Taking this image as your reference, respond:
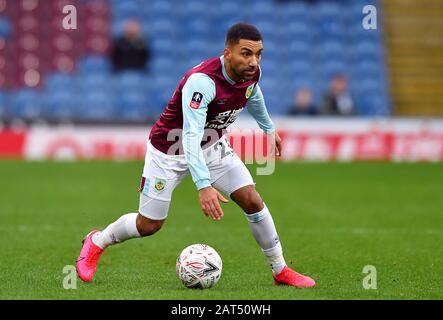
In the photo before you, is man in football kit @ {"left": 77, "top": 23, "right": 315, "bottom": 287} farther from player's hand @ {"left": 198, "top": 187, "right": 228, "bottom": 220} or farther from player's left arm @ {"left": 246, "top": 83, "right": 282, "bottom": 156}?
player's hand @ {"left": 198, "top": 187, "right": 228, "bottom": 220}

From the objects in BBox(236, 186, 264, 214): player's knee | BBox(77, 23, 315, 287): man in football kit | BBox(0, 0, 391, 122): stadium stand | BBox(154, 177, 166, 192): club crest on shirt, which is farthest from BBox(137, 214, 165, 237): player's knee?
BBox(0, 0, 391, 122): stadium stand

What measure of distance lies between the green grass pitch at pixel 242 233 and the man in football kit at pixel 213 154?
33cm

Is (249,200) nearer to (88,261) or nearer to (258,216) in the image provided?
(258,216)

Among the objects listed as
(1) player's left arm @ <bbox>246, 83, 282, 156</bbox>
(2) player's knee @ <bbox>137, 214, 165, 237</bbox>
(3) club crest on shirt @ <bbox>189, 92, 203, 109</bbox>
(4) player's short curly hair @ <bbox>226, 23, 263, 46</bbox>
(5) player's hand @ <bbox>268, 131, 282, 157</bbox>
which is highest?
(4) player's short curly hair @ <bbox>226, 23, 263, 46</bbox>

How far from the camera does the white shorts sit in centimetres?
740

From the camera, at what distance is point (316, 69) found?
24547 millimetres

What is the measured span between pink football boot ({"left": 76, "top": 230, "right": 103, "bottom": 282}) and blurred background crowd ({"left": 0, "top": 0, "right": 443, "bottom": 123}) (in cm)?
1475

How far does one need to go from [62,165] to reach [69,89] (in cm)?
469

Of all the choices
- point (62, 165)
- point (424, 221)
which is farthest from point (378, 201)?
point (62, 165)

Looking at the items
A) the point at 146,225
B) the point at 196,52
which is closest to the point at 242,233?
the point at 146,225

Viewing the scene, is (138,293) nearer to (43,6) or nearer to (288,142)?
(288,142)

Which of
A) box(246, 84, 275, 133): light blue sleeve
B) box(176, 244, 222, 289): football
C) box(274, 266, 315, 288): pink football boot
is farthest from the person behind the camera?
box(246, 84, 275, 133): light blue sleeve

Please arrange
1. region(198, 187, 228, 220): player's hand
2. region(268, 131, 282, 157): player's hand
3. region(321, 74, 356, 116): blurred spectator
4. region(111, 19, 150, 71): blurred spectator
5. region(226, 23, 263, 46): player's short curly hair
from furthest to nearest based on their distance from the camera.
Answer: region(111, 19, 150, 71): blurred spectator, region(321, 74, 356, 116): blurred spectator, region(268, 131, 282, 157): player's hand, region(226, 23, 263, 46): player's short curly hair, region(198, 187, 228, 220): player's hand

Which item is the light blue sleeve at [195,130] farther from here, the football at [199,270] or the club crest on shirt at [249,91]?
the football at [199,270]
